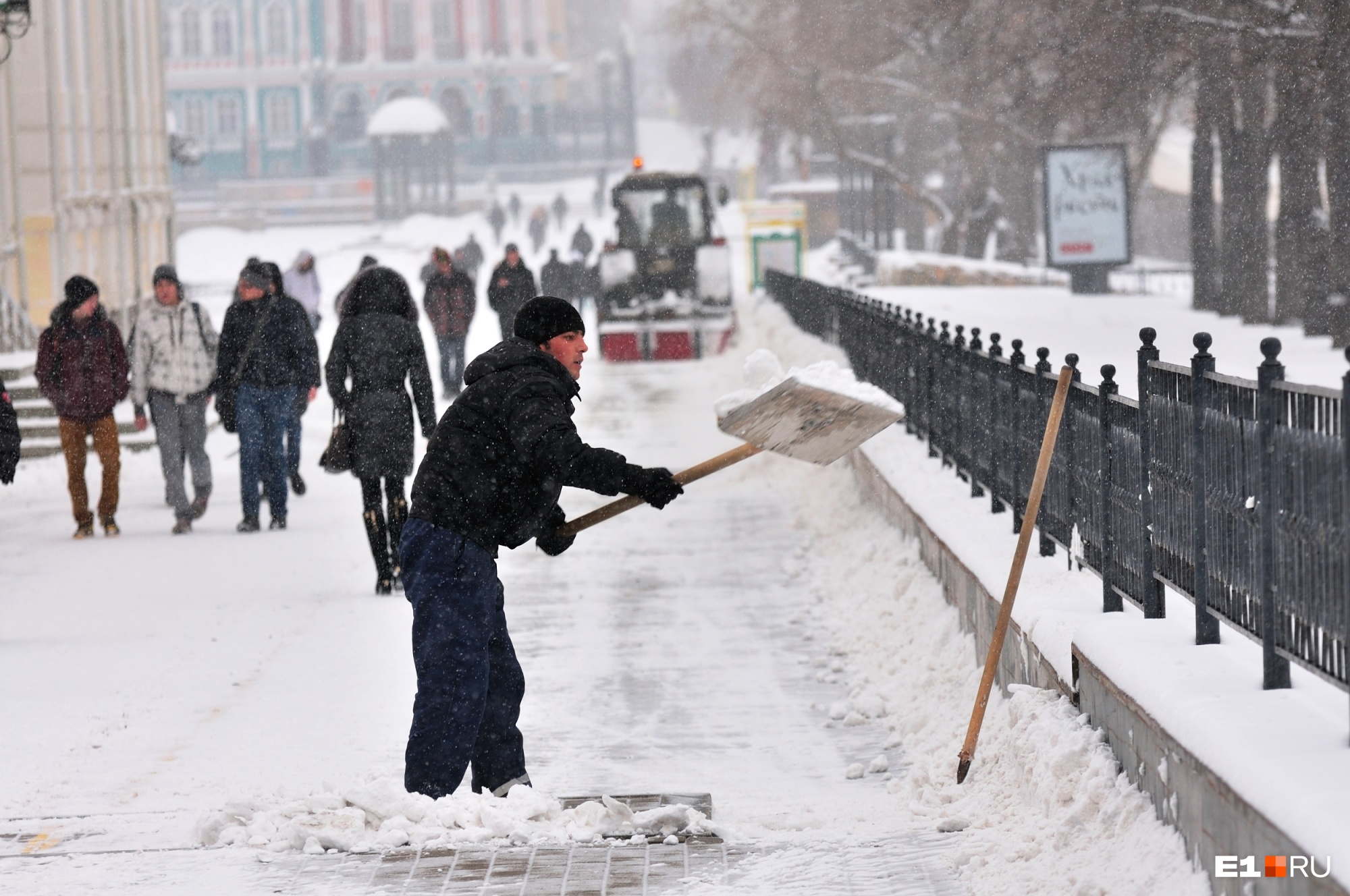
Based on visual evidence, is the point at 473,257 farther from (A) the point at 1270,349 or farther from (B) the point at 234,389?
(A) the point at 1270,349

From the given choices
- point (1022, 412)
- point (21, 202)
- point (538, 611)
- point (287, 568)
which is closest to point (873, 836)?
point (1022, 412)

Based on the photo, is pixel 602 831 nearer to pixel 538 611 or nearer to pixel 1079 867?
pixel 1079 867

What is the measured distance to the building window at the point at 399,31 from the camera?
91500 mm

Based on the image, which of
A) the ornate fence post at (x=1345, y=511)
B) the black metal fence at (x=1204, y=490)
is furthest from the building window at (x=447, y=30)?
the ornate fence post at (x=1345, y=511)

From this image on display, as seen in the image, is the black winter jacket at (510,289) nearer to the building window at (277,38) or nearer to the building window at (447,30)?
the building window at (447,30)

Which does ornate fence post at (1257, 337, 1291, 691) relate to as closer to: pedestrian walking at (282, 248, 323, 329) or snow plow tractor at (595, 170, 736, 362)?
pedestrian walking at (282, 248, 323, 329)

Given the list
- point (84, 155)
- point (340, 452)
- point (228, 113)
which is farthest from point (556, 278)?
point (228, 113)

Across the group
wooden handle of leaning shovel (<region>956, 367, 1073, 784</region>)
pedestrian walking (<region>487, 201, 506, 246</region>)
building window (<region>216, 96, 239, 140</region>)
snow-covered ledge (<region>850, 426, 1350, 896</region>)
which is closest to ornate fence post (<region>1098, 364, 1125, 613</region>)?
snow-covered ledge (<region>850, 426, 1350, 896</region>)

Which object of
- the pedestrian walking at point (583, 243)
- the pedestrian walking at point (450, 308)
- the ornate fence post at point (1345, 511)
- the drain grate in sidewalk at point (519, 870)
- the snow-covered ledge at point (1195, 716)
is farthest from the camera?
the pedestrian walking at point (583, 243)

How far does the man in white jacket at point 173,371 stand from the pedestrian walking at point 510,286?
28.3ft

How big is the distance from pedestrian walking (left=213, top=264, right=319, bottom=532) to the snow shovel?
6.65 m

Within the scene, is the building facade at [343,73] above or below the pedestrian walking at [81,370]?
above

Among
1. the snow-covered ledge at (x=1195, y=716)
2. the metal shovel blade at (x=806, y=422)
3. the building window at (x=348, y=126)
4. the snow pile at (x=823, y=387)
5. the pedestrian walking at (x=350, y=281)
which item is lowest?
the snow-covered ledge at (x=1195, y=716)

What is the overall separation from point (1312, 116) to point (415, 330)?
1404 centimetres
